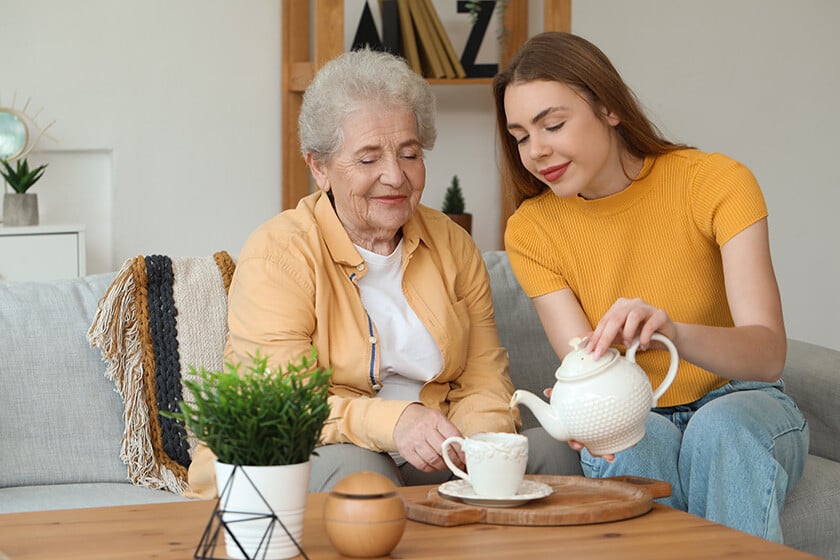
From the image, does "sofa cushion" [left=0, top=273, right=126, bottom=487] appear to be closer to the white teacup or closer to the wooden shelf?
the white teacup

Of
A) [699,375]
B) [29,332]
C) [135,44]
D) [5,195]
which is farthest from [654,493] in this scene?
[135,44]

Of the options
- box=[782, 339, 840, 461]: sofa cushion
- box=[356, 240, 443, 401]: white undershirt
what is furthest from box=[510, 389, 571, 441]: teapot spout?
box=[782, 339, 840, 461]: sofa cushion

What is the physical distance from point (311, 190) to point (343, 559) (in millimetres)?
2995

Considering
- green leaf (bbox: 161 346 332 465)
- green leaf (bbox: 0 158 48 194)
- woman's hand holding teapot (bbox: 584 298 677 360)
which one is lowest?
green leaf (bbox: 161 346 332 465)

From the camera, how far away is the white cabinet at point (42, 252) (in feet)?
11.0

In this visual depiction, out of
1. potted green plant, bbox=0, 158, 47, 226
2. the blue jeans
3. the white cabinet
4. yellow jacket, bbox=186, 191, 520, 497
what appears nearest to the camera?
the blue jeans

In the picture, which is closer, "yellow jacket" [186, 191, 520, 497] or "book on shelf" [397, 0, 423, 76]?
"yellow jacket" [186, 191, 520, 497]

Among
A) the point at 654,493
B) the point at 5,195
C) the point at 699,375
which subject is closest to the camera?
the point at 654,493

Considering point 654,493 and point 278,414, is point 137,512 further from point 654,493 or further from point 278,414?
point 654,493

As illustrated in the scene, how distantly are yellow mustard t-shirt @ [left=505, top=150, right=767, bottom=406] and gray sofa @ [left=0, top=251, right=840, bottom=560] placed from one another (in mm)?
321

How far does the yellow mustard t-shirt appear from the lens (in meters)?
1.90

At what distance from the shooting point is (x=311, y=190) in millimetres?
4105

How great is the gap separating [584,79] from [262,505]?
3.30ft

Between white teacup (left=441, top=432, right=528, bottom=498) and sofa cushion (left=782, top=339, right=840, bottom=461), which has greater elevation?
white teacup (left=441, top=432, right=528, bottom=498)
